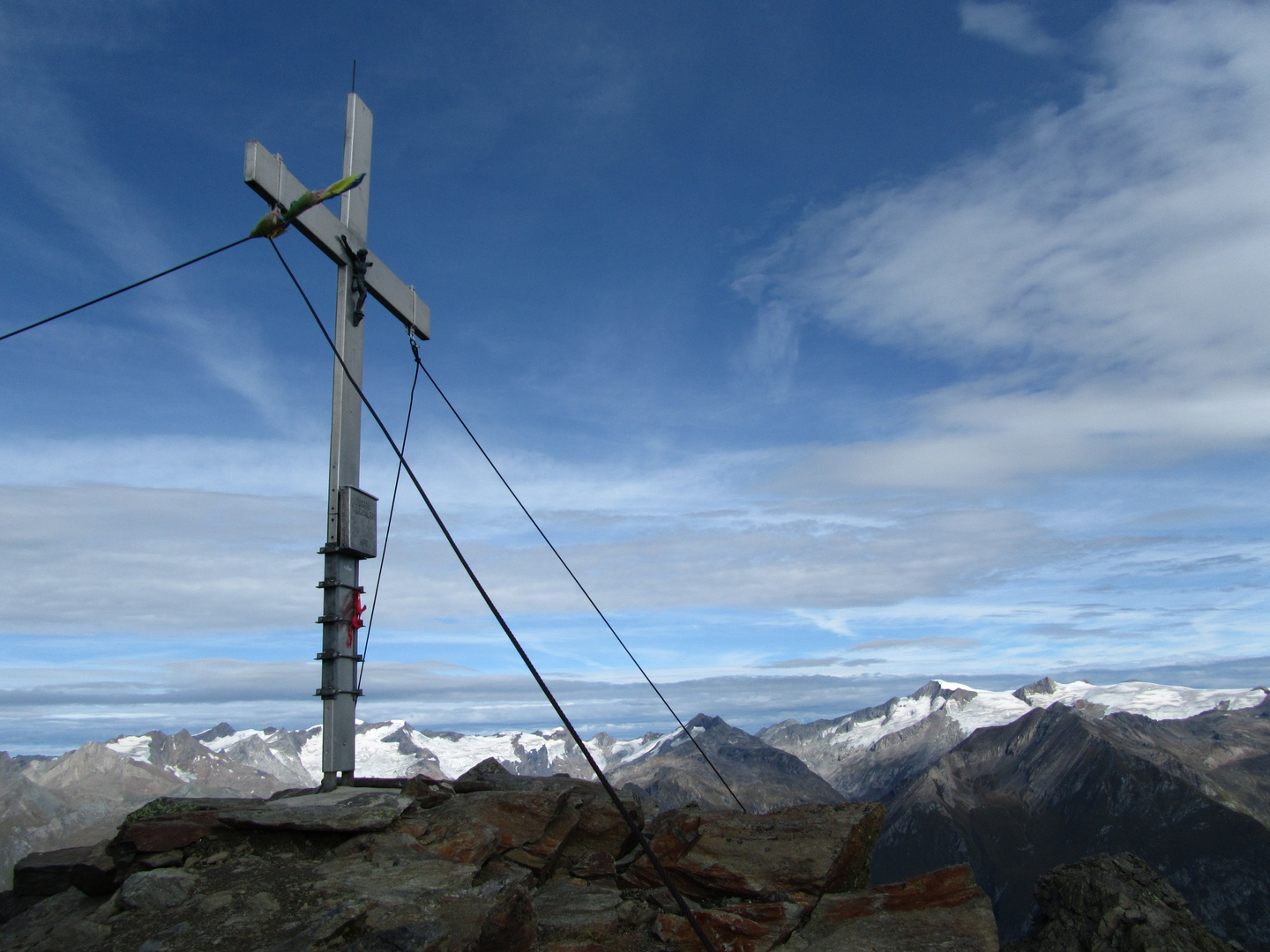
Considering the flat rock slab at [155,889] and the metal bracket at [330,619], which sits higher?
the metal bracket at [330,619]

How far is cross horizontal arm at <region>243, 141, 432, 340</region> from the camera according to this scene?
46.8 feet

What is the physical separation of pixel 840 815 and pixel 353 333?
41.7ft

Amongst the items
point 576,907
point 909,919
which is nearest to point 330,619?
point 576,907

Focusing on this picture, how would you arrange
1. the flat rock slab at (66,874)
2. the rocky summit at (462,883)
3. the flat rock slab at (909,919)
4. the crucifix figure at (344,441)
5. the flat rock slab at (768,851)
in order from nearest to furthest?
the rocky summit at (462,883) < the flat rock slab at (909,919) < the flat rock slab at (66,874) < the flat rock slab at (768,851) < the crucifix figure at (344,441)

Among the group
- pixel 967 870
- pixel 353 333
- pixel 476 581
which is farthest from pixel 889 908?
pixel 353 333

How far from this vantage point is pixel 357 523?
603 inches

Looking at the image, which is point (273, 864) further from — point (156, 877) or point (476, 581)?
point (476, 581)

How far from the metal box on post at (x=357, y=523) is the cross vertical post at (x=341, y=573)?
0.18ft

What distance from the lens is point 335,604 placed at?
14.9 meters

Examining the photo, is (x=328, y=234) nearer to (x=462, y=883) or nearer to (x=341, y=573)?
(x=341, y=573)

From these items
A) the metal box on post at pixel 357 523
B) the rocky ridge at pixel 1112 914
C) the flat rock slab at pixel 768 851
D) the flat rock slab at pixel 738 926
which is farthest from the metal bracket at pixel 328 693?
the rocky ridge at pixel 1112 914

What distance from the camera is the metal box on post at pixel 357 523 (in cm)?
1502

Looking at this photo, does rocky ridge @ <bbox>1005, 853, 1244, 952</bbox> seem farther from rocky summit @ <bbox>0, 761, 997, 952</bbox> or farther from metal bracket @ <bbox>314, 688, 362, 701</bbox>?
metal bracket @ <bbox>314, 688, 362, 701</bbox>

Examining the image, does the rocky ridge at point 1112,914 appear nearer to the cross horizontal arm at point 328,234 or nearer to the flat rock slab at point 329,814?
the flat rock slab at point 329,814
